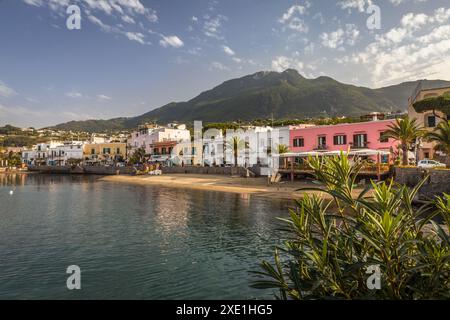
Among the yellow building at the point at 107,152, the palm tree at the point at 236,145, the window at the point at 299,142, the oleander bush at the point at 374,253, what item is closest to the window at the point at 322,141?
the window at the point at 299,142

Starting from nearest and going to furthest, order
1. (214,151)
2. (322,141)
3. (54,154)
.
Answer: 1. (322,141)
2. (214,151)
3. (54,154)

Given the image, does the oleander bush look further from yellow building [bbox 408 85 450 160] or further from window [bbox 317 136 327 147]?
window [bbox 317 136 327 147]

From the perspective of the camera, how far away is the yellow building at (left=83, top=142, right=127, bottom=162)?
100688 millimetres

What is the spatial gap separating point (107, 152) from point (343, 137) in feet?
264

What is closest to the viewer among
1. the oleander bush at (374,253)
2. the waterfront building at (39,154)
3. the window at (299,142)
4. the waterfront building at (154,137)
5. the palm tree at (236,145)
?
the oleander bush at (374,253)

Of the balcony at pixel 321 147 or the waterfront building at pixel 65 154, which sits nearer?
the balcony at pixel 321 147

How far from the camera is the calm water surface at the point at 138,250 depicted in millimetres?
11070

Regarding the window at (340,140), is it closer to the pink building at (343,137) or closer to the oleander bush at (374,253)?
the pink building at (343,137)

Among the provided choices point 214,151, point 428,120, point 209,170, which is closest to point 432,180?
point 428,120

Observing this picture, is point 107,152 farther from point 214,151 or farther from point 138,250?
point 138,250

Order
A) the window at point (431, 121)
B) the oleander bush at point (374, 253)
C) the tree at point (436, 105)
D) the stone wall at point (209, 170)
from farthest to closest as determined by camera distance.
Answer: the stone wall at point (209, 170) < the window at point (431, 121) < the tree at point (436, 105) < the oleander bush at point (374, 253)

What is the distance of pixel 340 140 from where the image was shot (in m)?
45.5

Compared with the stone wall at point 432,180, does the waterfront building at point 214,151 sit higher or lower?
higher
